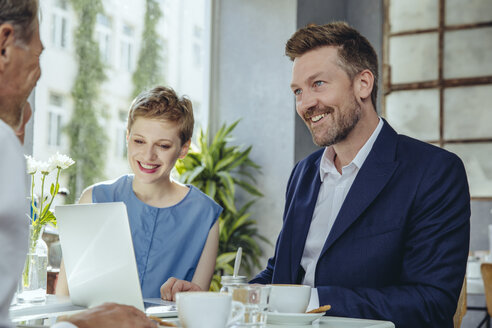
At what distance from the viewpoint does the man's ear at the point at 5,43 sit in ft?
2.79

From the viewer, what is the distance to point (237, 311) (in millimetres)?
1099

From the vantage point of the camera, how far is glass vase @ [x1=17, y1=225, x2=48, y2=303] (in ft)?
5.39

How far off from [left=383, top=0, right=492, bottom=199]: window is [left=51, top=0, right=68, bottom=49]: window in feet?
9.81

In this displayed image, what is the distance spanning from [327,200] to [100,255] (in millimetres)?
936

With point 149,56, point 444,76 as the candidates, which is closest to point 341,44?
point 149,56

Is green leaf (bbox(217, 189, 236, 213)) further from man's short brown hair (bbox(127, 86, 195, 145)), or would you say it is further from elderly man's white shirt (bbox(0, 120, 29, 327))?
elderly man's white shirt (bbox(0, 120, 29, 327))

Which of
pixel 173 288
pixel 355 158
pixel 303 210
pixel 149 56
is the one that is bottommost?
pixel 173 288

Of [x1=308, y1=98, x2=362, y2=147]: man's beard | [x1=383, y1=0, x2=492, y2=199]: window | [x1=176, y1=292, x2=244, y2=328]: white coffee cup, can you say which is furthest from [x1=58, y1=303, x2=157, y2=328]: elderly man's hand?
[x1=383, y1=0, x2=492, y2=199]: window

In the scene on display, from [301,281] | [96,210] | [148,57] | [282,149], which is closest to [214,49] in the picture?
[148,57]

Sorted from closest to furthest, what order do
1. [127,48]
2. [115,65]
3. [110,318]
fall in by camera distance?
[110,318] → [115,65] → [127,48]

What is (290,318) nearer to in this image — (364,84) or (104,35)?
(364,84)

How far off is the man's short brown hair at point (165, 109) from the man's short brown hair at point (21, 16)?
128 cm

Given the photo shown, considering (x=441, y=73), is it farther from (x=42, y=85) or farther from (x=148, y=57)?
(x=42, y=85)

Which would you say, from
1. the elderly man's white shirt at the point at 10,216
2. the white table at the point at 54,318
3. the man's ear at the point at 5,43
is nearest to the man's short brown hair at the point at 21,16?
the man's ear at the point at 5,43
